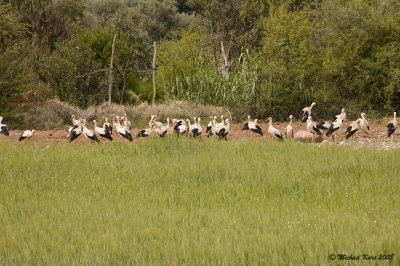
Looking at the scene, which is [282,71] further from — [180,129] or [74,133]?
[74,133]

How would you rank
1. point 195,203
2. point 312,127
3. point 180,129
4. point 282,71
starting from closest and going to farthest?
point 195,203 → point 180,129 → point 312,127 → point 282,71

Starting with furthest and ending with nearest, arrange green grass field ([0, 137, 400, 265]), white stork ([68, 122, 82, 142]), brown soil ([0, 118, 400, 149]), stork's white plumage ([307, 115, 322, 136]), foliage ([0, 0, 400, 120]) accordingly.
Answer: foliage ([0, 0, 400, 120])
stork's white plumage ([307, 115, 322, 136])
brown soil ([0, 118, 400, 149])
white stork ([68, 122, 82, 142])
green grass field ([0, 137, 400, 265])

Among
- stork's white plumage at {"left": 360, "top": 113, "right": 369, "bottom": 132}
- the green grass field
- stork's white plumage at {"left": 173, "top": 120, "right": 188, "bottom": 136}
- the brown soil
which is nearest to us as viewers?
the green grass field

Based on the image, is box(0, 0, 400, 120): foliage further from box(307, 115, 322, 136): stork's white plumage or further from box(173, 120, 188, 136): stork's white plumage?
box(173, 120, 188, 136): stork's white plumage

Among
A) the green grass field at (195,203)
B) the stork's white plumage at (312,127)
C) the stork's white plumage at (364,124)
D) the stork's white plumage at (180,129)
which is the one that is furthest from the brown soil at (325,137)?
the green grass field at (195,203)

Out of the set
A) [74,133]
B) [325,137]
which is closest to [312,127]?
[325,137]

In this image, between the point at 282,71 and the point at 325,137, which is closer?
the point at 325,137

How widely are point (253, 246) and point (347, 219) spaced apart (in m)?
1.51

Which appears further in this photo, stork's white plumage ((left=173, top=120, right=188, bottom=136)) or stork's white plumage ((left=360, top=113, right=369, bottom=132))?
stork's white plumage ((left=360, top=113, right=369, bottom=132))

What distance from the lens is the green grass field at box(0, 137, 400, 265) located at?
5.92 m

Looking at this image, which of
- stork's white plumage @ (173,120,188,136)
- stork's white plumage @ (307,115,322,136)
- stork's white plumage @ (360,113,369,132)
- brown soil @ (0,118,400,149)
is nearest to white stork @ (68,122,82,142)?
brown soil @ (0,118,400,149)

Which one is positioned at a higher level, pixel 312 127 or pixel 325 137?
pixel 312 127

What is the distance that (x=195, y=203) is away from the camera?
823 cm

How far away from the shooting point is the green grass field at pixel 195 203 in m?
5.92
